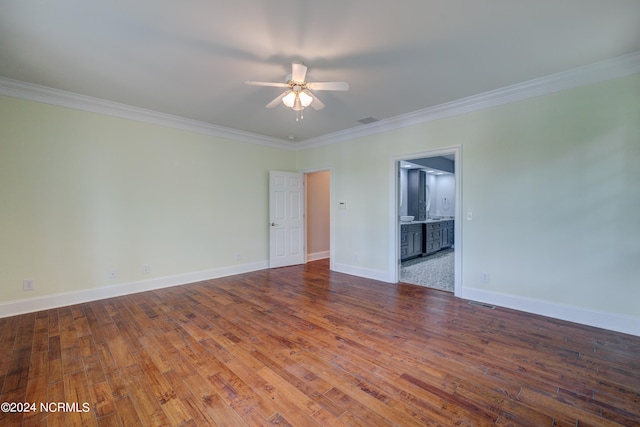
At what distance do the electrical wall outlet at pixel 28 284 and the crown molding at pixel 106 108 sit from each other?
2295 mm

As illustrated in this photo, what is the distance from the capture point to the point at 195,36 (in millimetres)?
2385

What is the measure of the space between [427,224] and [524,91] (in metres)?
4.07

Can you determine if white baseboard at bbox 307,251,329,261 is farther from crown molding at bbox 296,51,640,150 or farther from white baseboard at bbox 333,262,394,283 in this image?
crown molding at bbox 296,51,640,150

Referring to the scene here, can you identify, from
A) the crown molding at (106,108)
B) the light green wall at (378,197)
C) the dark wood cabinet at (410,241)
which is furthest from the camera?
the dark wood cabinet at (410,241)

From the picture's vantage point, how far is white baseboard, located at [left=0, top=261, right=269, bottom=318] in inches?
133

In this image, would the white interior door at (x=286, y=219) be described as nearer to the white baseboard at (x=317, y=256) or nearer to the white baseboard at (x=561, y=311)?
the white baseboard at (x=317, y=256)

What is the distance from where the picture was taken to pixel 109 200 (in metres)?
3.99

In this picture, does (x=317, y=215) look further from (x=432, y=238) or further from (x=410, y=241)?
(x=432, y=238)

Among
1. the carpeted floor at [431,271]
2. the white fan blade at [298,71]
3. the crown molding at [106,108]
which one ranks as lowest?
the carpeted floor at [431,271]

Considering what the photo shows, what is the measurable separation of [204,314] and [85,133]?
306cm

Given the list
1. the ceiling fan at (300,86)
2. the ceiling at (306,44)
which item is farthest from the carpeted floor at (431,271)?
the ceiling fan at (300,86)

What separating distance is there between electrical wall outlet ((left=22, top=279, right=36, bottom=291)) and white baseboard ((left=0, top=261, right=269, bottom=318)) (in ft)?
0.44

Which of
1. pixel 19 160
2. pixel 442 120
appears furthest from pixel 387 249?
pixel 19 160

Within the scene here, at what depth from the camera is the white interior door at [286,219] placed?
19.3 ft
